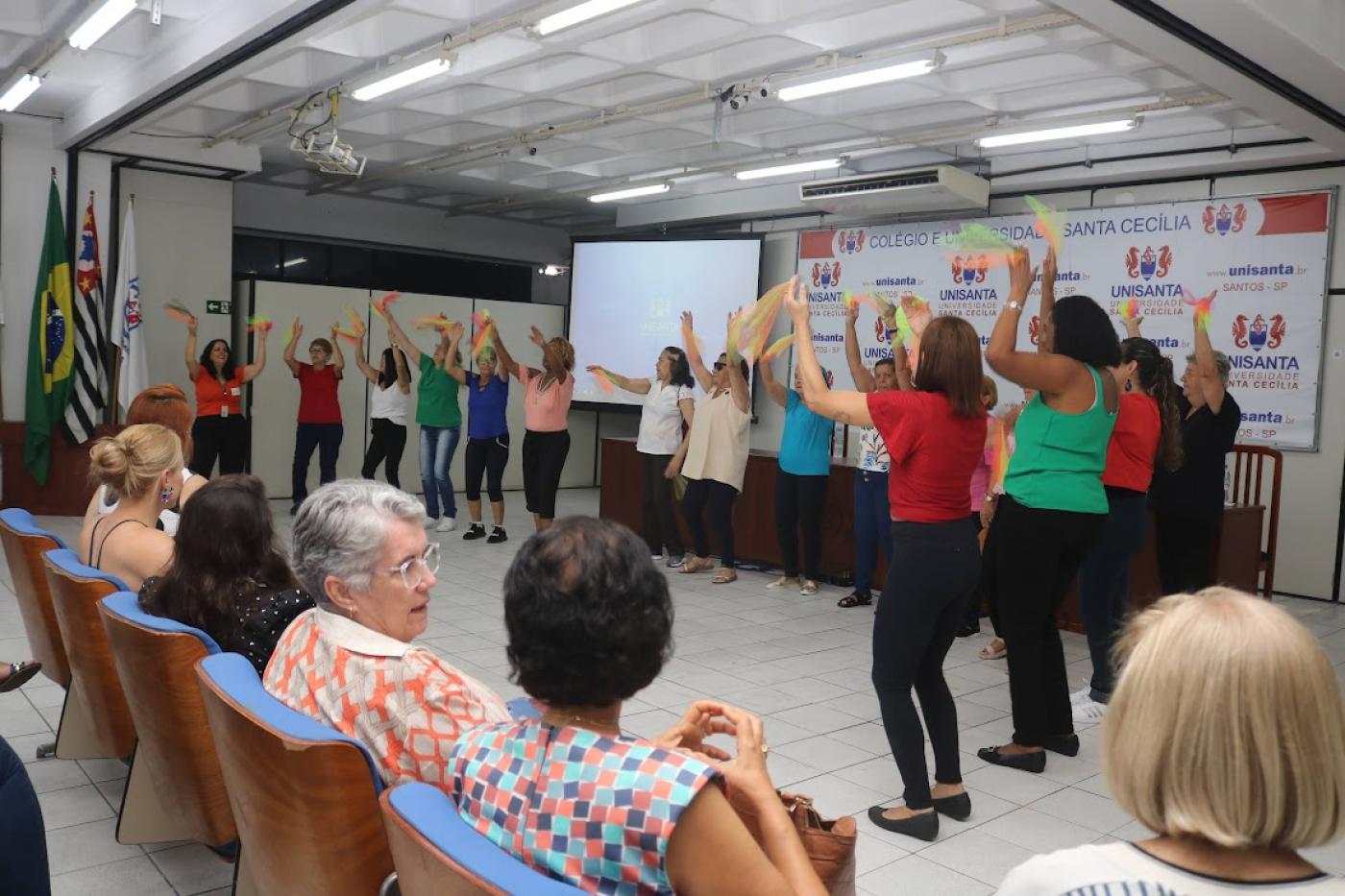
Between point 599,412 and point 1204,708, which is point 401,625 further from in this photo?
point 599,412

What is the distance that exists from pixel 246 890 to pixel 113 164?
8.55m

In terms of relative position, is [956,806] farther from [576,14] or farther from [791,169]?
[791,169]

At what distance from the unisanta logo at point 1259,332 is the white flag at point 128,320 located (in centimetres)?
860

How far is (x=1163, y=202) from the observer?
7.74 metres

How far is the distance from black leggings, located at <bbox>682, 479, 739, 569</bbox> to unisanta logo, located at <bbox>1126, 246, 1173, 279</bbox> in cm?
350

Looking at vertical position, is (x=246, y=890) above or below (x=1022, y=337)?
below

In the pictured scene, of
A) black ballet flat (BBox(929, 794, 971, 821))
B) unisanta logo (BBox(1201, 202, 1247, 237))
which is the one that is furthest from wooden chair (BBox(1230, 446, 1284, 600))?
black ballet flat (BBox(929, 794, 971, 821))

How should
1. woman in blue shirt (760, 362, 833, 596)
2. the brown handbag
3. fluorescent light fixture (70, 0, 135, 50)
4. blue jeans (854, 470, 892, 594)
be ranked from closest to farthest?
the brown handbag < fluorescent light fixture (70, 0, 135, 50) < blue jeans (854, 470, 892, 594) < woman in blue shirt (760, 362, 833, 596)

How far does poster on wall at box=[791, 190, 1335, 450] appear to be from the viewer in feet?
23.5

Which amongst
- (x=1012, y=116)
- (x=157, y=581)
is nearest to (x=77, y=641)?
(x=157, y=581)

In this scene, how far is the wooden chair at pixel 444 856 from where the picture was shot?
3.70 feet

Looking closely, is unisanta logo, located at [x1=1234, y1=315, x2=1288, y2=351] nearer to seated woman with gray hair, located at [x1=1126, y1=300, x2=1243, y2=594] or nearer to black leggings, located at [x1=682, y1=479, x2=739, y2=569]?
seated woman with gray hair, located at [x1=1126, y1=300, x2=1243, y2=594]

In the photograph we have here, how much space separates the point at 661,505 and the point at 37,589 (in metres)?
4.85

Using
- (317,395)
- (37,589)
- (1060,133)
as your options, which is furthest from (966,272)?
(37,589)
